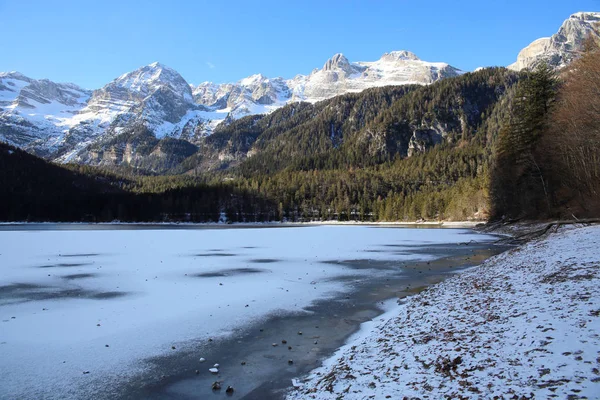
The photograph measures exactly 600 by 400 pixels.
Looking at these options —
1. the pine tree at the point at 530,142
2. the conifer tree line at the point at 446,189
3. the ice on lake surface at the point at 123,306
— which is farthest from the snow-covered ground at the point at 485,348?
the pine tree at the point at 530,142

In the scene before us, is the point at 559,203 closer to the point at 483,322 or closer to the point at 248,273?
the point at 248,273

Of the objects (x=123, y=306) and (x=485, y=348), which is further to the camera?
(x=123, y=306)

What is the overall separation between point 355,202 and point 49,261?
15459 cm

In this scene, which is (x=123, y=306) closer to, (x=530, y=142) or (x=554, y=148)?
(x=554, y=148)

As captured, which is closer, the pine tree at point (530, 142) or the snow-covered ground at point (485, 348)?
the snow-covered ground at point (485, 348)

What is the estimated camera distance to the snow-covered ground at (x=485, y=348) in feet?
19.2

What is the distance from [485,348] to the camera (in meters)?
7.42

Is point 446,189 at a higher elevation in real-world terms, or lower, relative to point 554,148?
higher

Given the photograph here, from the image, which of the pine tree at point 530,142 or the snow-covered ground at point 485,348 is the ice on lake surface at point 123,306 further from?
the pine tree at point 530,142

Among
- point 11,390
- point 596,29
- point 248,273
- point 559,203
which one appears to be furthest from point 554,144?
point 11,390

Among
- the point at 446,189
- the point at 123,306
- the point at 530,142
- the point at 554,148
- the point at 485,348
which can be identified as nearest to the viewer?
the point at 485,348

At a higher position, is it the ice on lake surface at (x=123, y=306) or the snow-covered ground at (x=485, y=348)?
the snow-covered ground at (x=485, y=348)

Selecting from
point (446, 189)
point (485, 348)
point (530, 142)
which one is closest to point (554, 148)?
point (530, 142)

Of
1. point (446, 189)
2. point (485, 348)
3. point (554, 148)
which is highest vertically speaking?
point (446, 189)
